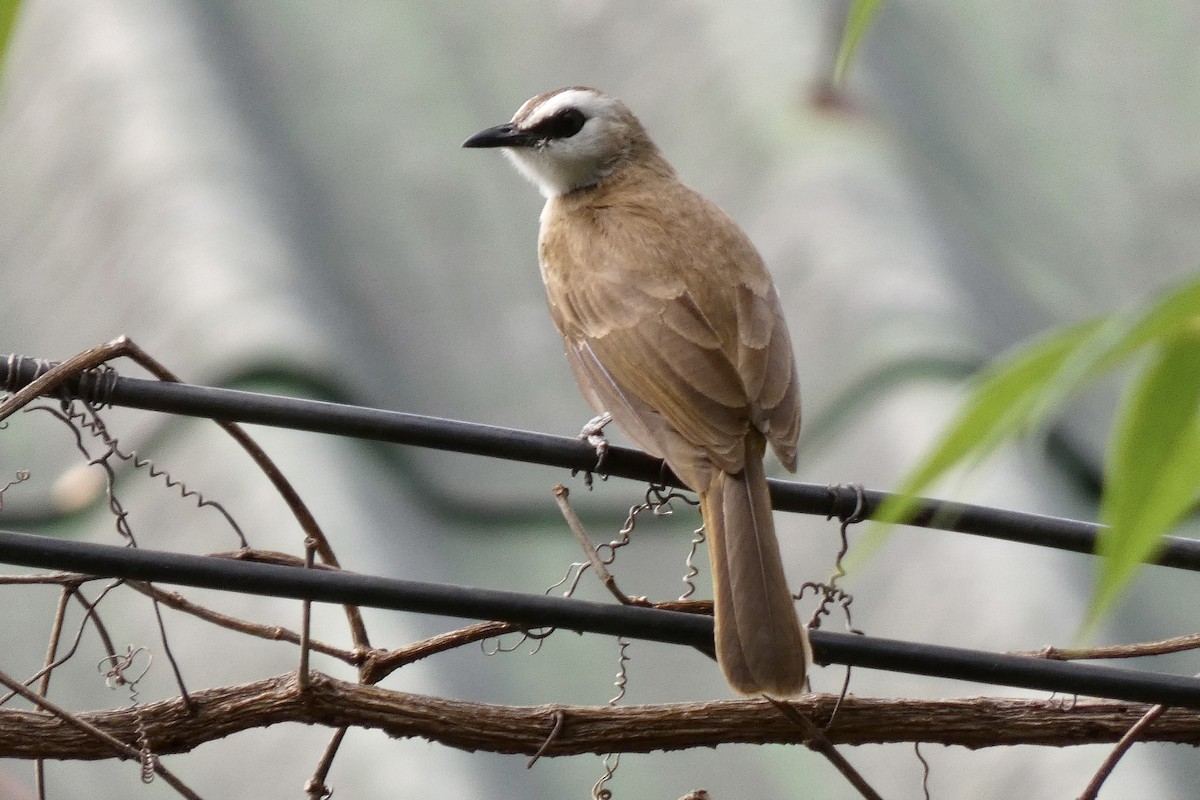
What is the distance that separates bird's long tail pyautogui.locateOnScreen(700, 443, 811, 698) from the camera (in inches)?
83.4

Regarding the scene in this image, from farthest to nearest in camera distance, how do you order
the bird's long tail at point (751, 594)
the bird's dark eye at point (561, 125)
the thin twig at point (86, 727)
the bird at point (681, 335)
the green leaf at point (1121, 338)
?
the bird's dark eye at point (561, 125) < the bird at point (681, 335) < the bird's long tail at point (751, 594) < the thin twig at point (86, 727) < the green leaf at point (1121, 338)

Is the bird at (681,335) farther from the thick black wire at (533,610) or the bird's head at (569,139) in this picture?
the thick black wire at (533,610)

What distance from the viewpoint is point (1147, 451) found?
0.72 meters

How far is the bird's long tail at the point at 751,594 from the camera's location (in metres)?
2.12

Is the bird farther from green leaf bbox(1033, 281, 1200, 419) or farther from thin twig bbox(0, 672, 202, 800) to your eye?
green leaf bbox(1033, 281, 1200, 419)

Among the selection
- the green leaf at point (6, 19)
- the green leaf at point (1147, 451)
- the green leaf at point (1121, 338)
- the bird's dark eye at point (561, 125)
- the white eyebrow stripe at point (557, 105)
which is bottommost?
the green leaf at point (1147, 451)

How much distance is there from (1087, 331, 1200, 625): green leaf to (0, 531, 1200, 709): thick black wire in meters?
1.06

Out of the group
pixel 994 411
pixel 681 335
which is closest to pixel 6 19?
pixel 994 411

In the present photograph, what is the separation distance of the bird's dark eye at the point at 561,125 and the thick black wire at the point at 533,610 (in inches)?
94.3

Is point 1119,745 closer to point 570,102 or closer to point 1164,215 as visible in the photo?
point 570,102

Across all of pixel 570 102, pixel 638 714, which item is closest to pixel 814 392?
pixel 570 102

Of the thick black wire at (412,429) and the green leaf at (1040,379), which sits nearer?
the green leaf at (1040,379)

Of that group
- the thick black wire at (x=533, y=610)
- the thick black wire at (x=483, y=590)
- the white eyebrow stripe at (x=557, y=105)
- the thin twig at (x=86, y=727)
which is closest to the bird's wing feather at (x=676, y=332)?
the white eyebrow stripe at (x=557, y=105)

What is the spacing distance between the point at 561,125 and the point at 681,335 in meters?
1.23
